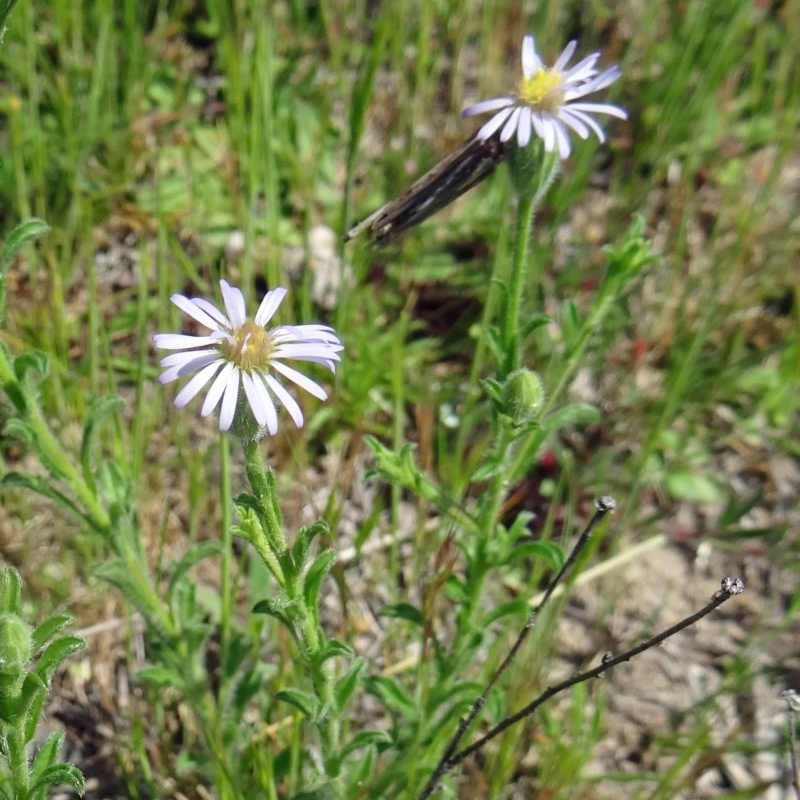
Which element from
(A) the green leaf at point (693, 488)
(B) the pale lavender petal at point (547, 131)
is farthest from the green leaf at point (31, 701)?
(A) the green leaf at point (693, 488)

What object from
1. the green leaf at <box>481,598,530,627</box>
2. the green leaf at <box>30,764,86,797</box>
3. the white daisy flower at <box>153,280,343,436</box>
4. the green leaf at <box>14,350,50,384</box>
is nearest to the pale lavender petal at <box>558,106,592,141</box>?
the white daisy flower at <box>153,280,343,436</box>

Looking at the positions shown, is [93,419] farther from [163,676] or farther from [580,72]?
[580,72]

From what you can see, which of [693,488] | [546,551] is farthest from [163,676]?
[693,488]

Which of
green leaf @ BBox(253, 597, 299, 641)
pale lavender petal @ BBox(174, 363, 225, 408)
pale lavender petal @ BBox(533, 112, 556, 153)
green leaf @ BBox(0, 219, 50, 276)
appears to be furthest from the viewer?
pale lavender petal @ BBox(533, 112, 556, 153)

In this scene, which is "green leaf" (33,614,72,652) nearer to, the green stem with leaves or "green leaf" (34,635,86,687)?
"green leaf" (34,635,86,687)

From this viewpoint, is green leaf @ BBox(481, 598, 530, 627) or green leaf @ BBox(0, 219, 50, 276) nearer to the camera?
green leaf @ BBox(0, 219, 50, 276)

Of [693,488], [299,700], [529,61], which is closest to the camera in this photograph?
[299,700]

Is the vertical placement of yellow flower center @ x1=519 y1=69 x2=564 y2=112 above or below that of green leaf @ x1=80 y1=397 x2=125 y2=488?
above
